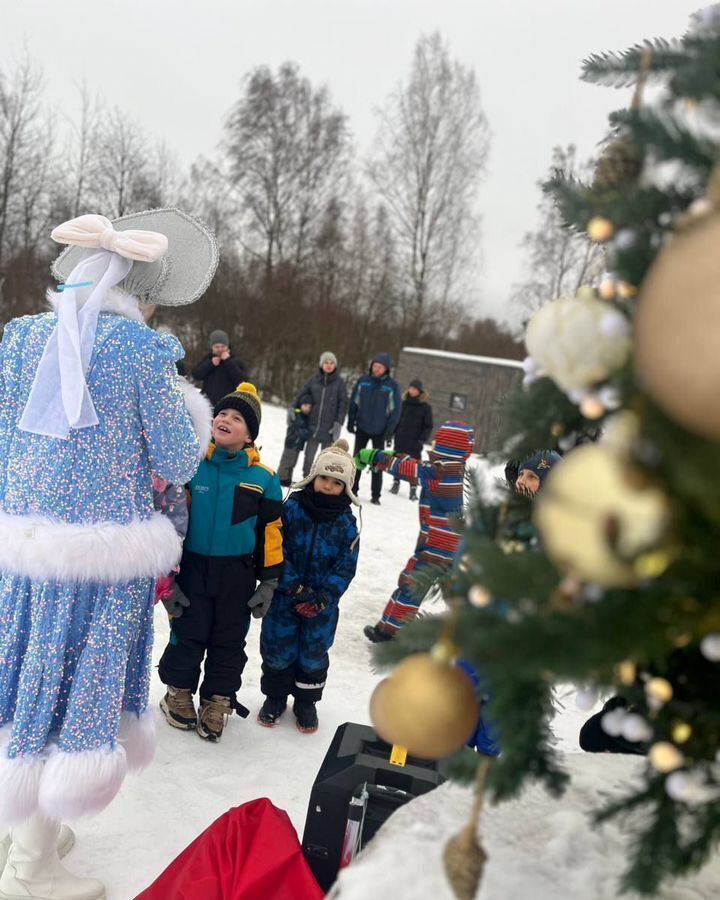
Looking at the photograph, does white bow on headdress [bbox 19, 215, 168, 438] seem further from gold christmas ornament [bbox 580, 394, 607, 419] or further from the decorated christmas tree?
gold christmas ornament [bbox 580, 394, 607, 419]

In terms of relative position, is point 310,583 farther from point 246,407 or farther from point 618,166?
point 618,166

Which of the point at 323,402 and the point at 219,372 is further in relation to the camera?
the point at 323,402

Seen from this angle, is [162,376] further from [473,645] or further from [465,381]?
[465,381]

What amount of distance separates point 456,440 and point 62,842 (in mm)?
2694

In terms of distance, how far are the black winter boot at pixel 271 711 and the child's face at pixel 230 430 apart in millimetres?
1262

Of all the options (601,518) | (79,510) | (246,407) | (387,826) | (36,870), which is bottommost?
(36,870)

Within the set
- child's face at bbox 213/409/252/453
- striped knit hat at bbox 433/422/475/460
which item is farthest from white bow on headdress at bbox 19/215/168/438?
striped knit hat at bbox 433/422/475/460

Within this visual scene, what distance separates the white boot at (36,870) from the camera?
1.95 meters

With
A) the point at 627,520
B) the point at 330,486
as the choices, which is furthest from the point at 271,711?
the point at 627,520

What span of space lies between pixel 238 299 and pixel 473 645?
17.4m

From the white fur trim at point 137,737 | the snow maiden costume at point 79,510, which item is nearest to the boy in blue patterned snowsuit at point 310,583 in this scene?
the white fur trim at point 137,737

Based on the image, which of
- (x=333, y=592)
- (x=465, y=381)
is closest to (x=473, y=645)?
(x=333, y=592)

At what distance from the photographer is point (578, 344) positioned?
2.33 feet

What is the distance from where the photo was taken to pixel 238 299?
17266 millimetres
